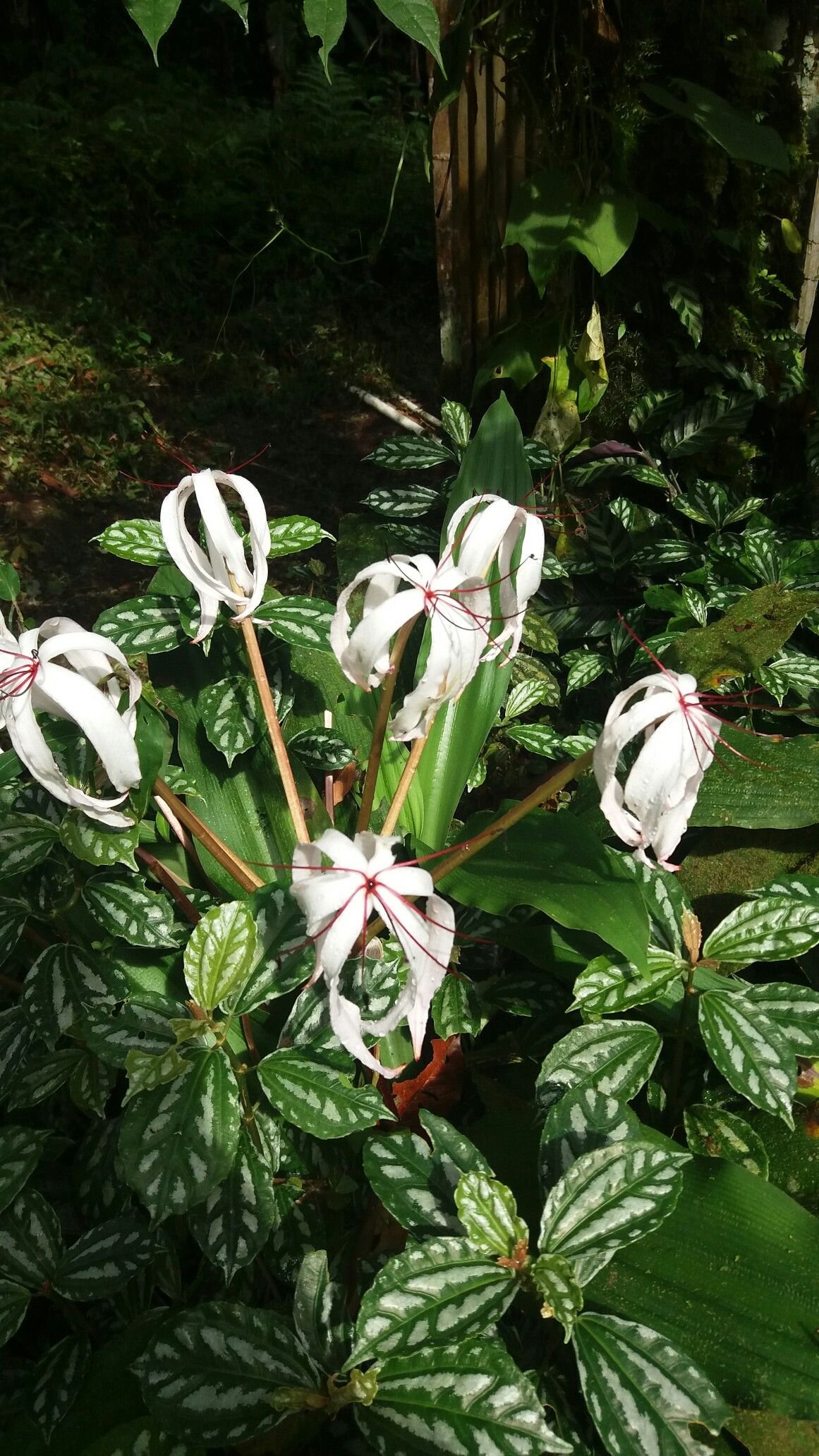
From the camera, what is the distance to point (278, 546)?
125 cm

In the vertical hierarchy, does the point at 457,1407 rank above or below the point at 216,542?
below

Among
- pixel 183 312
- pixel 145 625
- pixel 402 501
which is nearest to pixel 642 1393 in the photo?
pixel 145 625

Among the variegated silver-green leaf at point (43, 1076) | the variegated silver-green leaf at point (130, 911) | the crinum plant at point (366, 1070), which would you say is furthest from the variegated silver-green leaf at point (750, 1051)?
the variegated silver-green leaf at point (43, 1076)

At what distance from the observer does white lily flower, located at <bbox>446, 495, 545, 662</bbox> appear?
975 mm

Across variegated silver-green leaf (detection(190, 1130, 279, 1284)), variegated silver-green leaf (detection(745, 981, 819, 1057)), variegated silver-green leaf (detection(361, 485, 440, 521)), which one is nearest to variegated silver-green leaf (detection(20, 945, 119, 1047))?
variegated silver-green leaf (detection(190, 1130, 279, 1284))

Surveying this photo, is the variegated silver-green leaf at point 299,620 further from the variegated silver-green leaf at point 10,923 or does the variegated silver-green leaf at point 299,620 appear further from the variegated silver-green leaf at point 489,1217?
the variegated silver-green leaf at point 489,1217

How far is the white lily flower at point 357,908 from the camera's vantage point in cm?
75

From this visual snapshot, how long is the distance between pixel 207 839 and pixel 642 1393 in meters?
0.64

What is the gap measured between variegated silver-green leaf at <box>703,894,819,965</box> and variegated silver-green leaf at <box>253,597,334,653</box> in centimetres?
55

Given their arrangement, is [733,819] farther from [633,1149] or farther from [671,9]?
[671,9]

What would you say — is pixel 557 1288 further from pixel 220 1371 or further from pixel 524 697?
pixel 524 697

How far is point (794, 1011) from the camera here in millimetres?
1070

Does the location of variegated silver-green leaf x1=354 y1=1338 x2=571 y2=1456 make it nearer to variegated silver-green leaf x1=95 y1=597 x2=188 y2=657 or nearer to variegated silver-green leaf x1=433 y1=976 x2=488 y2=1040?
variegated silver-green leaf x1=433 y1=976 x2=488 y2=1040

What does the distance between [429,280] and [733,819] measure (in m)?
3.46
